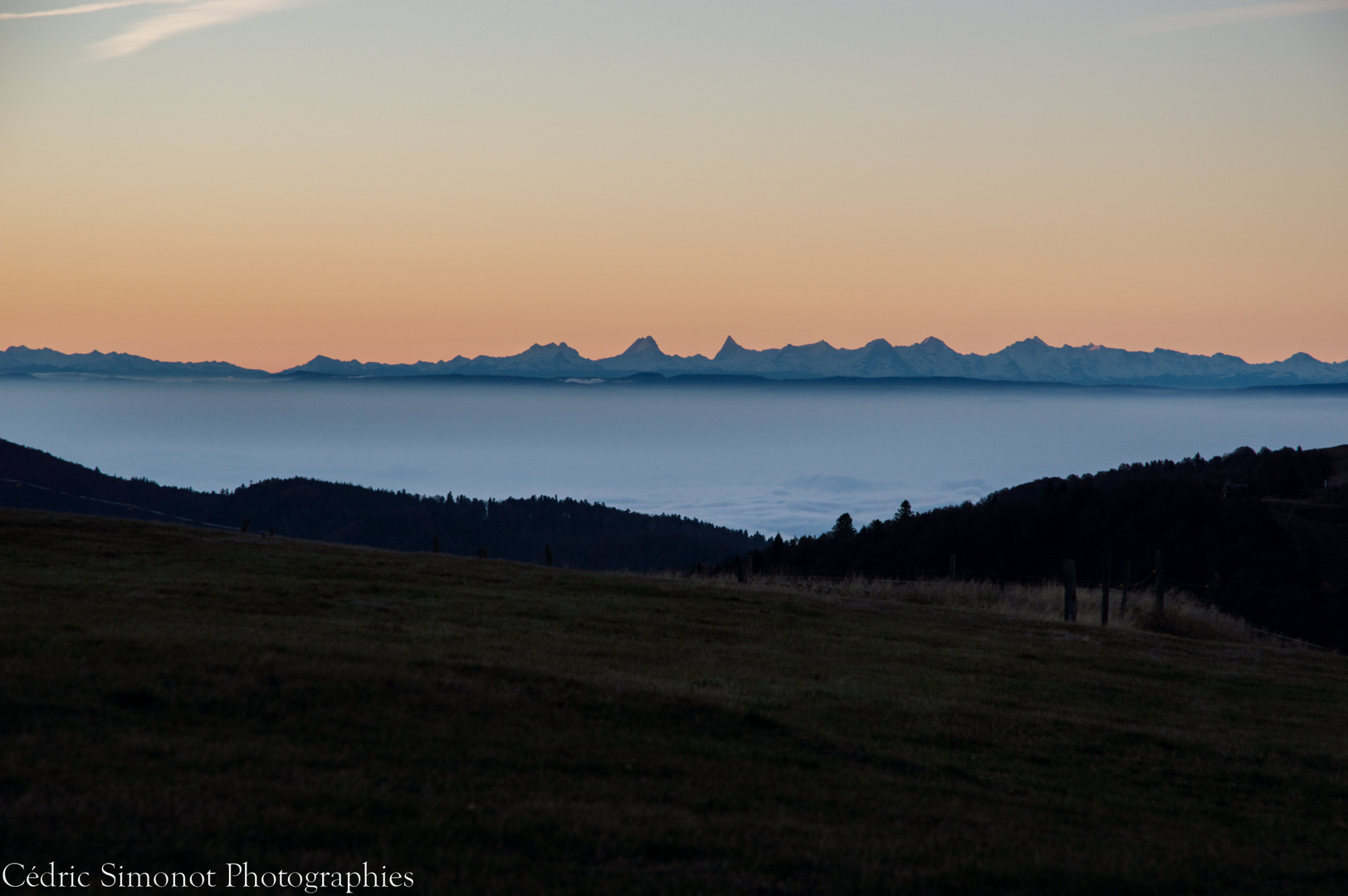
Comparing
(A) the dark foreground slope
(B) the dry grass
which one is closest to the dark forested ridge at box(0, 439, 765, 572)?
(B) the dry grass

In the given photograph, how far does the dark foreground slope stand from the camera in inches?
289

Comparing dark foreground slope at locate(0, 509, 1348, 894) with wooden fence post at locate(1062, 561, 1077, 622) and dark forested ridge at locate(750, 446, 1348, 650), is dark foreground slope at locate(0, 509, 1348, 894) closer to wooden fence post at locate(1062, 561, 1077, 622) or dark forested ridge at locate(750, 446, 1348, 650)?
wooden fence post at locate(1062, 561, 1077, 622)

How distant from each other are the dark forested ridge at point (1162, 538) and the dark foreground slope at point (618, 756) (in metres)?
42.9

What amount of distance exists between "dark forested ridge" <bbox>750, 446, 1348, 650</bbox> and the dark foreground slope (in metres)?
42.9

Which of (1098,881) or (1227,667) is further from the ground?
(1098,881)

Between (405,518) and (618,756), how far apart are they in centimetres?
15403

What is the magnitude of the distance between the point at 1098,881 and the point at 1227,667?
1600 cm

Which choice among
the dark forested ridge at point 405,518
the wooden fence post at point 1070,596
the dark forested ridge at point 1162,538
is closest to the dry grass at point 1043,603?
the wooden fence post at point 1070,596

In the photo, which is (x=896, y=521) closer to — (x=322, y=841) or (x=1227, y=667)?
(x=1227, y=667)

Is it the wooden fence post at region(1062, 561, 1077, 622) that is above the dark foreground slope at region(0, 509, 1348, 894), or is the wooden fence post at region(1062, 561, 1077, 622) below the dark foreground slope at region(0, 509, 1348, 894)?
below

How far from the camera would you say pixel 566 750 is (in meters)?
10.0

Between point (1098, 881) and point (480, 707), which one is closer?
point (1098, 881)

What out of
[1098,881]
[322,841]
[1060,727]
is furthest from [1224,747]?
[322,841]

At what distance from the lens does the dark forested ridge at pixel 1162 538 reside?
61562mm
